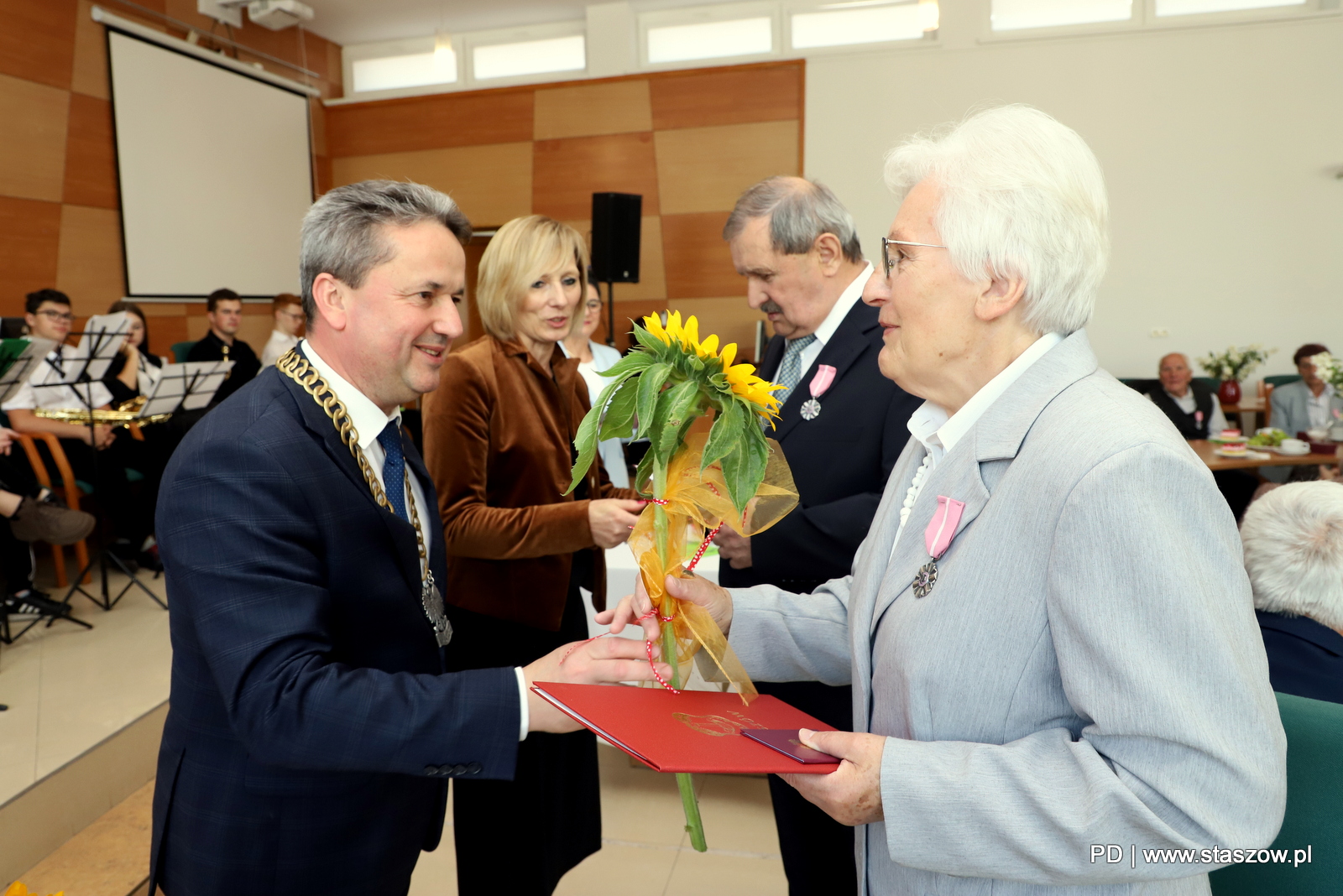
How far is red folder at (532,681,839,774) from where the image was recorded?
3.10ft

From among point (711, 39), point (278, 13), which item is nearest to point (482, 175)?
point (278, 13)

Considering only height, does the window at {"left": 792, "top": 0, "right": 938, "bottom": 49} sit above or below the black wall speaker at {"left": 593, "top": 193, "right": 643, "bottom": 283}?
above

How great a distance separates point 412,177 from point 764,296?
27.6 ft

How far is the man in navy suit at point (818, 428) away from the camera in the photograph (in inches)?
75.0

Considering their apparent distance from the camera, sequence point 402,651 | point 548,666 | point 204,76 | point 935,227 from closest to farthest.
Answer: point 935,227
point 548,666
point 402,651
point 204,76

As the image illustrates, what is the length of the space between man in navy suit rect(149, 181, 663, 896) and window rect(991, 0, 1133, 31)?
27.1 ft

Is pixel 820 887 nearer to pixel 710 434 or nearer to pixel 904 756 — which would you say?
pixel 904 756

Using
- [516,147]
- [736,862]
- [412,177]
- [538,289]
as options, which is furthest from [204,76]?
[736,862]

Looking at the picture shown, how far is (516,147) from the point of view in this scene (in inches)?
362

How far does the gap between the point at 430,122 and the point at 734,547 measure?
8.86 m

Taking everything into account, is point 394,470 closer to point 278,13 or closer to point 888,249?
point 888,249

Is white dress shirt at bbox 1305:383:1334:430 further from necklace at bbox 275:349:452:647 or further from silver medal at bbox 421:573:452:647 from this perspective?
necklace at bbox 275:349:452:647

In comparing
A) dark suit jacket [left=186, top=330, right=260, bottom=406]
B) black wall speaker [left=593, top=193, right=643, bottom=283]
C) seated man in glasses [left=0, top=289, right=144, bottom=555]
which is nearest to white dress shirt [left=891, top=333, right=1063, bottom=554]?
seated man in glasses [left=0, top=289, right=144, bottom=555]

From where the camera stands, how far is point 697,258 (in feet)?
29.0
